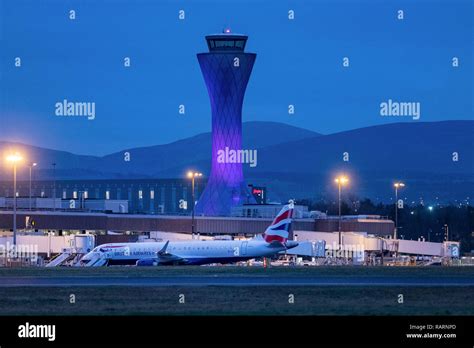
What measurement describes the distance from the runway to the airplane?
132 feet

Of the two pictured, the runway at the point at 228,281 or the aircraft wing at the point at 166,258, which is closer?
the runway at the point at 228,281

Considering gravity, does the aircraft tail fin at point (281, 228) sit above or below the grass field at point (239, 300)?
above

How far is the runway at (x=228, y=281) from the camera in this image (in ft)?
193

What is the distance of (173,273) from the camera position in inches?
2933

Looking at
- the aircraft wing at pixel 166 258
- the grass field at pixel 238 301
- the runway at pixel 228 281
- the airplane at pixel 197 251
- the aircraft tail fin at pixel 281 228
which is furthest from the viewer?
the aircraft tail fin at pixel 281 228

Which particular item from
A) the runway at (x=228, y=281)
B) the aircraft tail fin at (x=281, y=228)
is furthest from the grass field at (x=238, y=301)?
the aircraft tail fin at (x=281, y=228)

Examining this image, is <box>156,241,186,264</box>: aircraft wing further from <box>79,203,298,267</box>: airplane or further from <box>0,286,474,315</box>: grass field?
<box>0,286,474,315</box>: grass field

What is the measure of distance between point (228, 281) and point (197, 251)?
4750 cm

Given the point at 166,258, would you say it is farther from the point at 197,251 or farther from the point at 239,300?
the point at 239,300

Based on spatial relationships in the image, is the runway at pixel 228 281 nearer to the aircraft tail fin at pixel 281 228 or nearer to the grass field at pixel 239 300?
the grass field at pixel 239 300

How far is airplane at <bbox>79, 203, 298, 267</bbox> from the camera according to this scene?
108m

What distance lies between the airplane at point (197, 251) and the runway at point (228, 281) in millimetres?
40107
